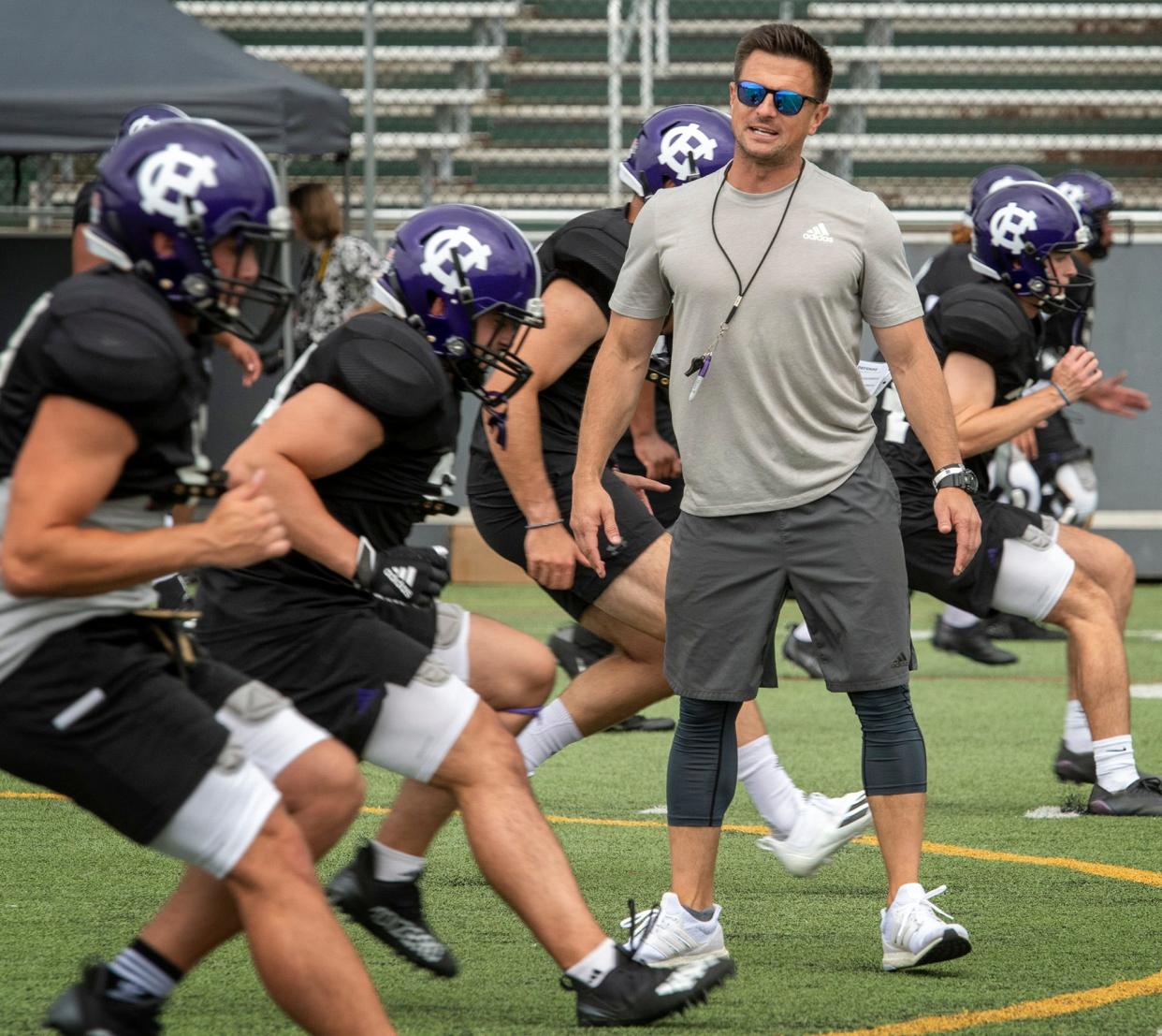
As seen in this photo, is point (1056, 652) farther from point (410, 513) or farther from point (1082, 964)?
point (410, 513)

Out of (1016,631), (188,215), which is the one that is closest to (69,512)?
(188,215)

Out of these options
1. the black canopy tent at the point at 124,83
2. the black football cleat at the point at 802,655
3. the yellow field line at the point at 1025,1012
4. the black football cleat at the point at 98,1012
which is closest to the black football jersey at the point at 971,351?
the yellow field line at the point at 1025,1012

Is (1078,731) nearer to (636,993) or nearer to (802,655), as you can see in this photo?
(802,655)

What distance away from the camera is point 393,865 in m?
4.17

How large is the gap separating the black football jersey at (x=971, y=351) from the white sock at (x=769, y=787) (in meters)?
0.99

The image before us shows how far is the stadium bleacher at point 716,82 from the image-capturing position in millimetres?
15172

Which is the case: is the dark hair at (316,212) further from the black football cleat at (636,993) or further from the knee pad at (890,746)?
the black football cleat at (636,993)

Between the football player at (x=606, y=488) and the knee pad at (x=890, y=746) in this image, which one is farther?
the football player at (x=606, y=488)

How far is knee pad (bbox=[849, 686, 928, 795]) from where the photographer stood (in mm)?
4266

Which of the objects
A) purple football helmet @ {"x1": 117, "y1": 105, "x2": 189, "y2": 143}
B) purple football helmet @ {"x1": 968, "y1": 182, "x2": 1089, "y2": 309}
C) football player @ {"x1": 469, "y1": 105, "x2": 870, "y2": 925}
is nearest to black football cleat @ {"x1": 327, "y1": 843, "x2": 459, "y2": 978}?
football player @ {"x1": 469, "y1": 105, "x2": 870, "y2": 925}

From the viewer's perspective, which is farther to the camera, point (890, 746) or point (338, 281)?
point (338, 281)

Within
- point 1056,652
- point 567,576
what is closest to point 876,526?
point 567,576

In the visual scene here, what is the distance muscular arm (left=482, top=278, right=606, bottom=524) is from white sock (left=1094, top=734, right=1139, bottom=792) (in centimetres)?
189

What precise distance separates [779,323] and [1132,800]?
242 cm
